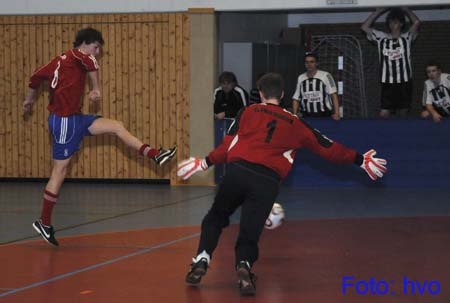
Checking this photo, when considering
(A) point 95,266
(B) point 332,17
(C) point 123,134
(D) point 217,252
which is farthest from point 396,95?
(A) point 95,266

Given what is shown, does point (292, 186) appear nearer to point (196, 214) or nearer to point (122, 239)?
point (196, 214)

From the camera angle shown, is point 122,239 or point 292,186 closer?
point 122,239

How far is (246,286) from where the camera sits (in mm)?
6871

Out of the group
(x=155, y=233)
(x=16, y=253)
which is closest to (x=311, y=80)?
(x=155, y=233)

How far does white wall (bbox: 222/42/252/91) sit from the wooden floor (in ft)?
28.9

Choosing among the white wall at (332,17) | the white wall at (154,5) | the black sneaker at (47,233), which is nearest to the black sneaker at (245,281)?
the black sneaker at (47,233)

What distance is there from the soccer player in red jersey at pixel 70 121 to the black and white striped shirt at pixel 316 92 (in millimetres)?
6721

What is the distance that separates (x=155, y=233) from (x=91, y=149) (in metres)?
7.19

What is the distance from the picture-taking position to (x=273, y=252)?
9086 mm

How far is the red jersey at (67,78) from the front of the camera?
960 cm

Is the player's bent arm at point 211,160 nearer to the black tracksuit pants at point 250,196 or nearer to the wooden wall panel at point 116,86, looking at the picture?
the black tracksuit pants at point 250,196

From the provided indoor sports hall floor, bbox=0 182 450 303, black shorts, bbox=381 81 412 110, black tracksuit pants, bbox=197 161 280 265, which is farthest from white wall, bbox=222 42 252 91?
black tracksuit pants, bbox=197 161 280 265

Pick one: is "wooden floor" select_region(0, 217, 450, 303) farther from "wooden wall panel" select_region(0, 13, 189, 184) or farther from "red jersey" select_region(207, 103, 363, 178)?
"wooden wall panel" select_region(0, 13, 189, 184)

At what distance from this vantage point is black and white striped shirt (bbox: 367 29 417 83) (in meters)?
16.0
